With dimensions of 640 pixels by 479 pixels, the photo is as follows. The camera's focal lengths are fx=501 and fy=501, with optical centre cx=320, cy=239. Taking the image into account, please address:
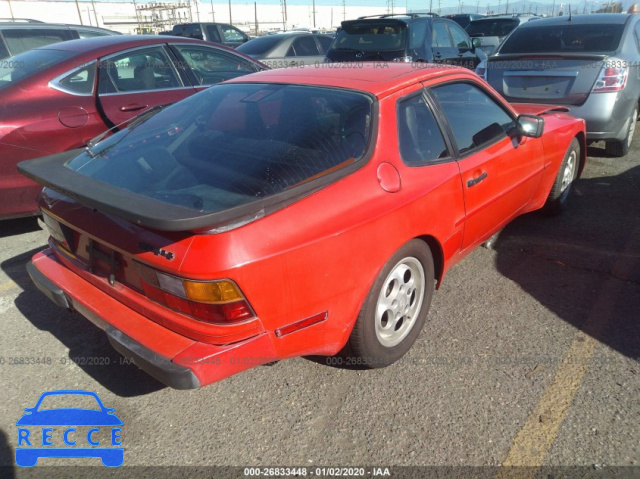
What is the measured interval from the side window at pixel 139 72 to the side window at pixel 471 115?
2.86 m

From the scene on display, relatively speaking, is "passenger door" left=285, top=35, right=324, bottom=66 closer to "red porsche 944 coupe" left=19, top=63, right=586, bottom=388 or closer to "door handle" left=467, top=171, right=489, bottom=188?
"red porsche 944 coupe" left=19, top=63, right=586, bottom=388

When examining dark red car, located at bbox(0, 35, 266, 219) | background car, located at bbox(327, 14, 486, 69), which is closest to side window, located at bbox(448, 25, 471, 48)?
background car, located at bbox(327, 14, 486, 69)

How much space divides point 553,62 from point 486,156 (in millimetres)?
3419

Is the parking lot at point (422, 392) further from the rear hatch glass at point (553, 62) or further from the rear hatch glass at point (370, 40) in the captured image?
the rear hatch glass at point (370, 40)

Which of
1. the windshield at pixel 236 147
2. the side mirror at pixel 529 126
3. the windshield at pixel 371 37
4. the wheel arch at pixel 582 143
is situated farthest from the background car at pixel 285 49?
the windshield at pixel 236 147

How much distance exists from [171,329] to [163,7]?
2203 inches

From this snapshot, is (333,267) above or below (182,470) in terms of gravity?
above

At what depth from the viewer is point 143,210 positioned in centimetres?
180

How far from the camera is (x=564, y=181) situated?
440 centimetres

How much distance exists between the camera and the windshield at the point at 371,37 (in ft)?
26.3

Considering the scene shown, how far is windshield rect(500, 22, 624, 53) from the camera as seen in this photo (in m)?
5.94

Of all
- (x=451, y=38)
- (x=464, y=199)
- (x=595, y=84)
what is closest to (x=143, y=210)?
(x=464, y=199)

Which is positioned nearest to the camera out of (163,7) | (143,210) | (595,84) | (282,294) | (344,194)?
(143,210)

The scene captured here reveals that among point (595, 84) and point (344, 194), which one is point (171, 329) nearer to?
point (344, 194)
